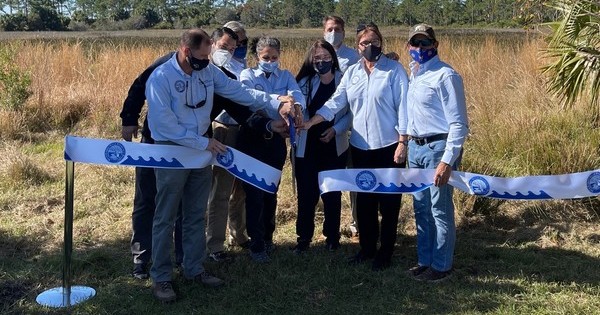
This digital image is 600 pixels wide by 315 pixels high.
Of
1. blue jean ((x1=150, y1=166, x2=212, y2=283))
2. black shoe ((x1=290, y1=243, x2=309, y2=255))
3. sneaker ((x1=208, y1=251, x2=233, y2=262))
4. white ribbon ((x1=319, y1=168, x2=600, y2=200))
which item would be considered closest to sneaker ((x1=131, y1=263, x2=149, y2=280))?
blue jean ((x1=150, y1=166, x2=212, y2=283))

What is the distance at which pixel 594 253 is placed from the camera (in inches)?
224

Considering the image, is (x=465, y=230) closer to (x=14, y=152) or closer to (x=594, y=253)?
(x=594, y=253)

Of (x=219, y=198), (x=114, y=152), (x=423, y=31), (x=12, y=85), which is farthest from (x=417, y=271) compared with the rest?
(x=12, y=85)

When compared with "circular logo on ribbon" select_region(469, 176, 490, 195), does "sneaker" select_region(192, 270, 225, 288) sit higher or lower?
lower

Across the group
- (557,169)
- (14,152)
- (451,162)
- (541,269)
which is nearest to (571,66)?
(557,169)

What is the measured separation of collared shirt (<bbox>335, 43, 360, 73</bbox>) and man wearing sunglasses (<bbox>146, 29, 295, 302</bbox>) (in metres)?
1.26

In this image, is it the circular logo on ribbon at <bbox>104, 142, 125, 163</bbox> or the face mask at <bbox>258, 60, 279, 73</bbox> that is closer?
the circular logo on ribbon at <bbox>104, 142, 125, 163</bbox>

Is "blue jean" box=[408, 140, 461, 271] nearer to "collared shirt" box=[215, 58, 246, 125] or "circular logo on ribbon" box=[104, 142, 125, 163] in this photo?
"collared shirt" box=[215, 58, 246, 125]

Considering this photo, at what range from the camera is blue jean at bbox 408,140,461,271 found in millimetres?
4852

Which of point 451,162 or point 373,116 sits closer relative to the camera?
point 451,162

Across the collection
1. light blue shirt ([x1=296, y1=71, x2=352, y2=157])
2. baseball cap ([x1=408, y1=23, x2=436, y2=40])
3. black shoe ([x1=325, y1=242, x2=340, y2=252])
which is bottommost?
black shoe ([x1=325, y1=242, x2=340, y2=252])

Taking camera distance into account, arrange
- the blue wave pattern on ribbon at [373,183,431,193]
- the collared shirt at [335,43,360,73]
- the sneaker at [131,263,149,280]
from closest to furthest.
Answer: the blue wave pattern on ribbon at [373,183,431,193] < the sneaker at [131,263,149,280] < the collared shirt at [335,43,360,73]

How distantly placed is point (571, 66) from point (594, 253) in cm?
219

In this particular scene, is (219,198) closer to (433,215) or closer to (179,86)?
(179,86)
